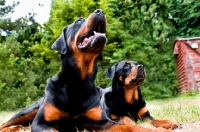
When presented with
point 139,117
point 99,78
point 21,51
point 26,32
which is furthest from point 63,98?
point 26,32

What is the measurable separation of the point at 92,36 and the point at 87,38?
73 mm

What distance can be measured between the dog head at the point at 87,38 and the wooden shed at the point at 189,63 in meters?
8.80

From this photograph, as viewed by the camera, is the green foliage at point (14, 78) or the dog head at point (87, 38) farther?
the green foliage at point (14, 78)

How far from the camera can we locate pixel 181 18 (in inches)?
570

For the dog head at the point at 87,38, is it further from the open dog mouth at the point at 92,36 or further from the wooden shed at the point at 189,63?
the wooden shed at the point at 189,63

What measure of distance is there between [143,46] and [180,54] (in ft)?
4.35

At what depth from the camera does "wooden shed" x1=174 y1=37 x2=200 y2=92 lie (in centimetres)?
1139

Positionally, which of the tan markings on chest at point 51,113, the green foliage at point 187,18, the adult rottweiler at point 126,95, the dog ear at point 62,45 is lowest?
the green foliage at point 187,18

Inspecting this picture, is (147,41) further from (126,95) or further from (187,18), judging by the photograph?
(126,95)

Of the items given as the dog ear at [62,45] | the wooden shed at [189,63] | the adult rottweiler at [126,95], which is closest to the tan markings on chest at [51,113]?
the dog ear at [62,45]

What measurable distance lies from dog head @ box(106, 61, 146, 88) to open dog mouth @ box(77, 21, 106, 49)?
4.56 feet

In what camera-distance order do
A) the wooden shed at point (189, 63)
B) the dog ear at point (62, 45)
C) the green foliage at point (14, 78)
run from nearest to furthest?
the dog ear at point (62, 45), the wooden shed at point (189, 63), the green foliage at point (14, 78)

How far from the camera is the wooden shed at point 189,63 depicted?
1139 centimetres

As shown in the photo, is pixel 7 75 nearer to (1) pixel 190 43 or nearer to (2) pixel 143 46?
(2) pixel 143 46
